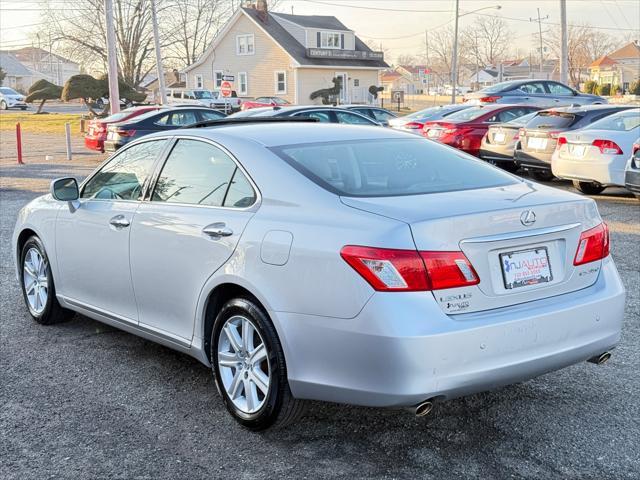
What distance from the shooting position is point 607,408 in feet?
14.4

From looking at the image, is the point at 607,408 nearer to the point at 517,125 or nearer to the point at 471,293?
the point at 471,293

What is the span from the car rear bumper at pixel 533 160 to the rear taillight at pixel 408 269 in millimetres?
11428

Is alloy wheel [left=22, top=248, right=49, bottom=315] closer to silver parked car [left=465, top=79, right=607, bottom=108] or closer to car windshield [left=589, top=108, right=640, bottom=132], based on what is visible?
car windshield [left=589, top=108, right=640, bottom=132]

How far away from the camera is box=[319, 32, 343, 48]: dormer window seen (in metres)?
59.9

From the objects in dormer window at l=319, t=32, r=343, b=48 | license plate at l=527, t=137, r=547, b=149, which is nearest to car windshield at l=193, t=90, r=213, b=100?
dormer window at l=319, t=32, r=343, b=48

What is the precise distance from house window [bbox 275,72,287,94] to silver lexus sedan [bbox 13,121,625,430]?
5332 cm

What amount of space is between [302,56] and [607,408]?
54.4 meters

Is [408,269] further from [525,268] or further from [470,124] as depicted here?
[470,124]

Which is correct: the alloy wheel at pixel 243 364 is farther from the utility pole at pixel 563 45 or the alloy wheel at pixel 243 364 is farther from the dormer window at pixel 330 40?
the dormer window at pixel 330 40

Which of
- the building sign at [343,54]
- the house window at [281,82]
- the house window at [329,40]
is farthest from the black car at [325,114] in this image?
the house window at [329,40]

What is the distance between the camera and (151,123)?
19.9 m

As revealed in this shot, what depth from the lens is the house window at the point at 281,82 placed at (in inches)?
2264

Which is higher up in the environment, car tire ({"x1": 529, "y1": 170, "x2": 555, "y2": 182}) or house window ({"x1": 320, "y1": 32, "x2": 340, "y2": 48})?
house window ({"x1": 320, "y1": 32, "x2": 340, "y2": 48})

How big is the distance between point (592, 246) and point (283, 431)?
1783 millimetres
